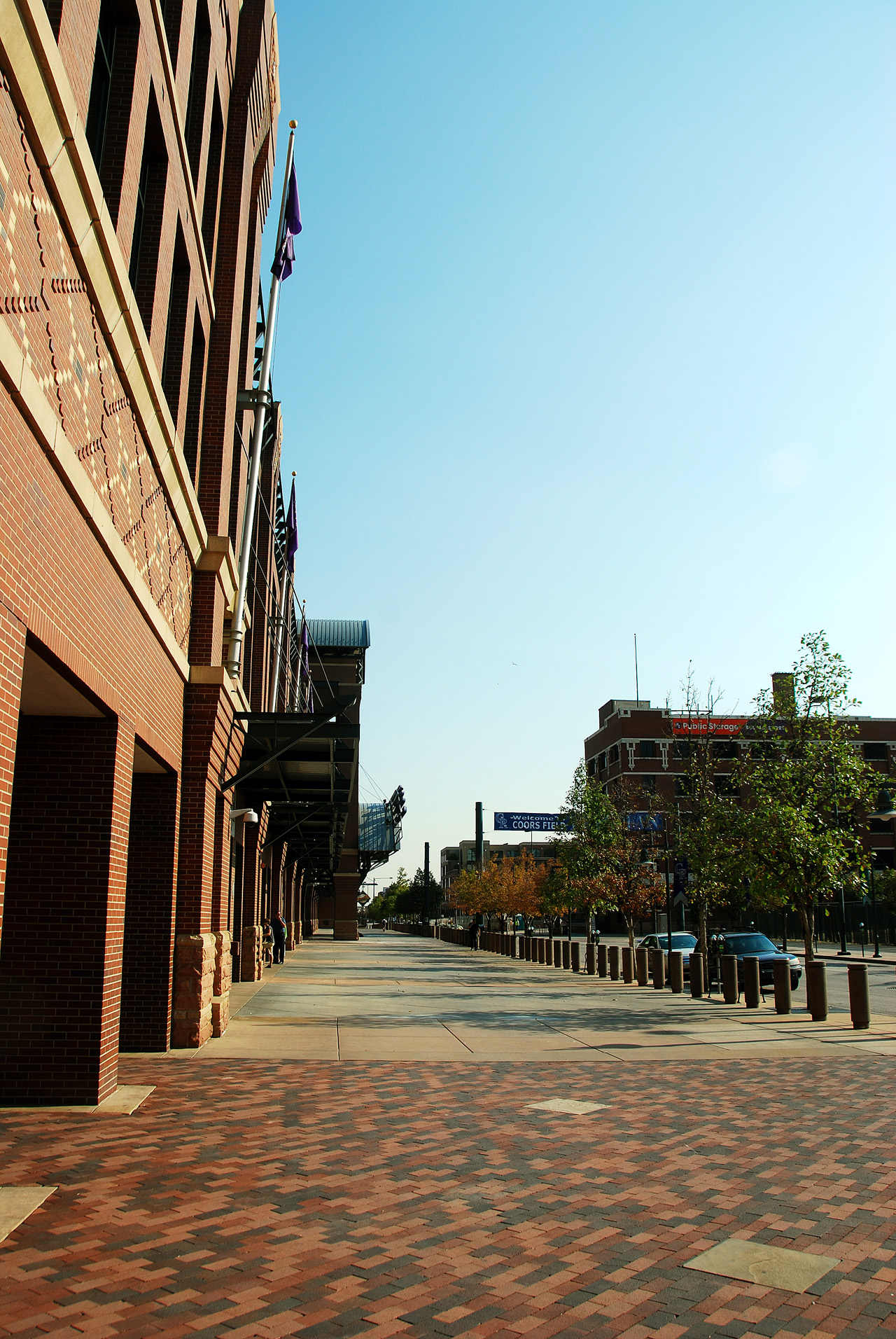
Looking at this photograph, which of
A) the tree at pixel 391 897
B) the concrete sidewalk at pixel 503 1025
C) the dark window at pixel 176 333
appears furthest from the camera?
the tree at pixel 391 897

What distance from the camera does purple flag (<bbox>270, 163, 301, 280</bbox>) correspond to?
18562 mm

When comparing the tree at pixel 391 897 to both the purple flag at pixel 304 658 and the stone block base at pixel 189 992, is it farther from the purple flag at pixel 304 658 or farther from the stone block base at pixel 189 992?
the stone block base at pixel 189 992

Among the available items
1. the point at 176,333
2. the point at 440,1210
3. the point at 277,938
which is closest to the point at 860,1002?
the point at 440,1210

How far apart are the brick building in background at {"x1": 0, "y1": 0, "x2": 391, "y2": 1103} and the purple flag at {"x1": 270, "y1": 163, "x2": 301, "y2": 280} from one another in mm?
1322

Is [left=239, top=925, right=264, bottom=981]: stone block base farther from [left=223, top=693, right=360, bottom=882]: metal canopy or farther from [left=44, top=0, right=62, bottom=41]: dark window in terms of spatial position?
[left=44, top=0, right=62, bottom=41]: dark window

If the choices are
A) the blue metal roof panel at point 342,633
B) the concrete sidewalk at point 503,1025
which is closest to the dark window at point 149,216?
the concrete sidewalk at point 503,1025

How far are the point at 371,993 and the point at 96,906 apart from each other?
490 inches

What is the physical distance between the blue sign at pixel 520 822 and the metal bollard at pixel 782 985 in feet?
241

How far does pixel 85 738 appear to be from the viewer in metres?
9.09

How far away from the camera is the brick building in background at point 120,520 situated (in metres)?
6.05

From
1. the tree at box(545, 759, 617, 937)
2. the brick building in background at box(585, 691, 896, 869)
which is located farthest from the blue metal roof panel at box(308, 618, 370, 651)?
the tree at box(545, 759, 617, 937)

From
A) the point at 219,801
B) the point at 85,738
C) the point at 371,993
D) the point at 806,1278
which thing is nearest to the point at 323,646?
the point at 371,993

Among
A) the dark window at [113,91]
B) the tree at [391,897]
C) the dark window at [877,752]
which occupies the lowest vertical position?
the tree at [391,897]

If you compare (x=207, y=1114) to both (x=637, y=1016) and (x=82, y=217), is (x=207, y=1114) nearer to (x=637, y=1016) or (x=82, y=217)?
(x=82, y=217)
